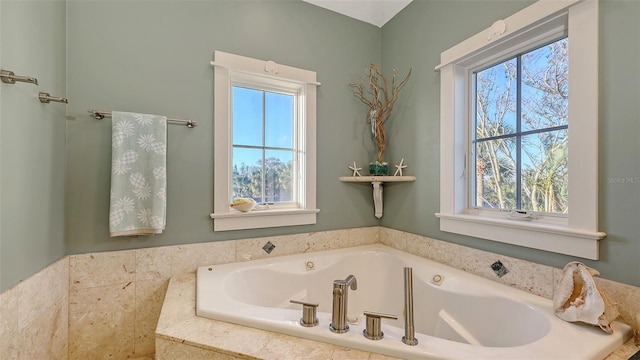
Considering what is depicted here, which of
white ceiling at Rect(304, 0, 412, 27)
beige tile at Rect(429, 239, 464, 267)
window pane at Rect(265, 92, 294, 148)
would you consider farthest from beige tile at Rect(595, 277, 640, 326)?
white ceiling at Rect(304, 0, 412, 27)

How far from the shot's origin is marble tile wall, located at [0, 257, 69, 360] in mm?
949

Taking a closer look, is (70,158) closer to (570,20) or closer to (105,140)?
(105,140)

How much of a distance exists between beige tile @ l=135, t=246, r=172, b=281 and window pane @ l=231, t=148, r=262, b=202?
53 centimetres

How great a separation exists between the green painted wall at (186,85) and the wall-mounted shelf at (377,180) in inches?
4.3

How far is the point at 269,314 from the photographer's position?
1.13 meters

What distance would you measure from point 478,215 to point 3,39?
2.32 metres

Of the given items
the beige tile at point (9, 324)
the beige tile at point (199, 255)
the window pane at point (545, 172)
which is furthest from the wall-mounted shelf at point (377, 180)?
the beige tile at point (9, 324)

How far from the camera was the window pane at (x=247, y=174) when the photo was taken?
6.34 ft

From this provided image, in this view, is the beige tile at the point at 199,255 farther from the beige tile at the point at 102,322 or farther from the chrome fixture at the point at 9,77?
the chrome fixture at the point at 9,77

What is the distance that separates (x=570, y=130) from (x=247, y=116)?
1839 millimetres

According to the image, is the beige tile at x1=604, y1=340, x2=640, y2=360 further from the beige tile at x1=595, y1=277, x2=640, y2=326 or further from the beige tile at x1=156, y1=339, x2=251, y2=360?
the beige tile at x1=156, y1=339, x2=251, y2=360

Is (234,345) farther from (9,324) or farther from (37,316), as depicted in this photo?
(37,316)

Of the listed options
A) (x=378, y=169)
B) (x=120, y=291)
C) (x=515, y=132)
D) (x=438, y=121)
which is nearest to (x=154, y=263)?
(x=120, y=291)

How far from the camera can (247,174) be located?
6.47ft
